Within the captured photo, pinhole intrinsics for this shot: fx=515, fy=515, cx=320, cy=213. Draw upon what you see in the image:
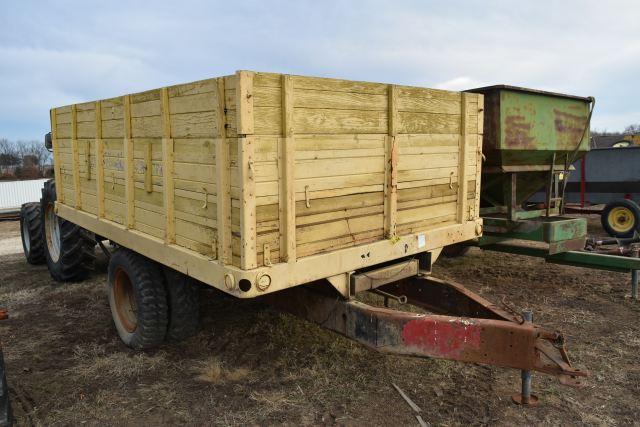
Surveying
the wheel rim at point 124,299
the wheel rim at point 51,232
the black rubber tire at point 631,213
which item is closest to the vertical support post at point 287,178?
the wheel rim at point 124,299

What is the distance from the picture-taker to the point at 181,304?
14.0 feet

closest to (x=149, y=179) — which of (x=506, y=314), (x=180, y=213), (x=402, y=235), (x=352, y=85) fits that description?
(x=180, y=213)

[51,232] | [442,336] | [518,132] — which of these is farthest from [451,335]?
[51,232]

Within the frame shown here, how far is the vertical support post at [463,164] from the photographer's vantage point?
4160mm

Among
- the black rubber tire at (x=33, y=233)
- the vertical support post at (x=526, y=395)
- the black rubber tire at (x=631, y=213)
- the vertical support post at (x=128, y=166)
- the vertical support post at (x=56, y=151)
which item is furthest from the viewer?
the black rubber tire at (x=631, y=213)

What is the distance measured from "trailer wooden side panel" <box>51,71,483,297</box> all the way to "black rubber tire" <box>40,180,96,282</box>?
2012mm

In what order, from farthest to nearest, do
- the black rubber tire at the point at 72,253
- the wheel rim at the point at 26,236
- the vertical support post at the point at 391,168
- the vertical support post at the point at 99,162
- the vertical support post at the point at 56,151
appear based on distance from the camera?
1. the wheel rim at the point at 26,236
2. the black rubber tire at the point at 72,253
3. the vertical support post at the point at 56,151
4. the vertical support post at the point at 99,162
5. the vertical support post at the point at 391,168

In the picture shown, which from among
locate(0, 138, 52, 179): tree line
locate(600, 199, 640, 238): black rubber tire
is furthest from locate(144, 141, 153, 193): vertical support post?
locate(0, 138, 52, 179): tree line

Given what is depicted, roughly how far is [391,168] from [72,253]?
4.73 metres

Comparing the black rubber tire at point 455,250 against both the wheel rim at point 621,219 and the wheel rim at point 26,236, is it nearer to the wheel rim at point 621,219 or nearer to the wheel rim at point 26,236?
the wheel rim at point 621,219

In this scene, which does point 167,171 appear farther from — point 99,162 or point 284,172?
point 99,162

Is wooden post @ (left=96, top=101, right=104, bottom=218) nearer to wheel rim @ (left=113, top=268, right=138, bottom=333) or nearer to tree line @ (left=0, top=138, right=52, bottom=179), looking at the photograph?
wheel rim @ (left=113, top=268, right=138, bottom=333)

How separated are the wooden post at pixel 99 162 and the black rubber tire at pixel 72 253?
A: 1743mm

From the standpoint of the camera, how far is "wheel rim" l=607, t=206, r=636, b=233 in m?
9.54
